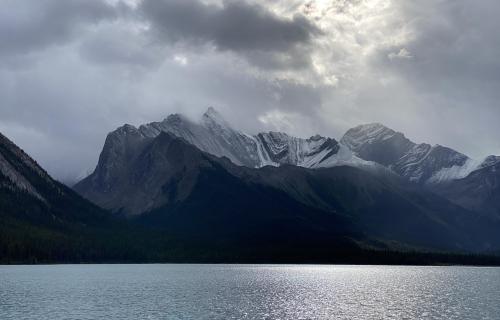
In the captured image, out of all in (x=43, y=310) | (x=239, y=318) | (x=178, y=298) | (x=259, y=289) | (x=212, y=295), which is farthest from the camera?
(x=259, y=289)

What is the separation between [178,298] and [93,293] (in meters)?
27.0

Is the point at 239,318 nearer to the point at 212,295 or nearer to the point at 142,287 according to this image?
the point at 212,295

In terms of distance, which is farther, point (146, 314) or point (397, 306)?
point (397, 306)

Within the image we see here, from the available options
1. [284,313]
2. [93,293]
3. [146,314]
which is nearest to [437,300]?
[284,313]

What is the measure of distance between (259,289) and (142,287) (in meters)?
35.5

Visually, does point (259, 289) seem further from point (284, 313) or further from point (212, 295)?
point (284, 313)

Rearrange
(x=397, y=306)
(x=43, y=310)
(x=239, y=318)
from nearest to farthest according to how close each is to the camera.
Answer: (x=239, y=318)
(x=43, y=310)
(x=397, y=306)

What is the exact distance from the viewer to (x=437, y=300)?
161875mm

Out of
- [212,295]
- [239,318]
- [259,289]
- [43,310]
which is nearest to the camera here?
[239,318]

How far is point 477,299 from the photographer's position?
165750 millimetres

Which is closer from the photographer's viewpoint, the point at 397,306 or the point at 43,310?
the point at 43,310

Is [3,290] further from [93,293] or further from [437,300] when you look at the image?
[437,300]

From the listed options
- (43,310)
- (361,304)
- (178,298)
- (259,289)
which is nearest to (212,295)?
(178,298)

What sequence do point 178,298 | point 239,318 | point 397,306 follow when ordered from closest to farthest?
1. point 239,318
2. point 397,306
3. point 178,298
